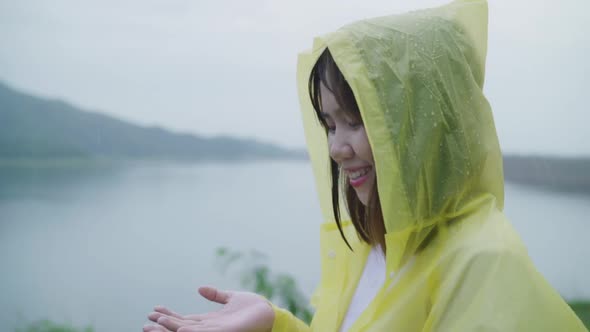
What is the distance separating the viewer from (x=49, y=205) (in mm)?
2852

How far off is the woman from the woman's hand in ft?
0.09

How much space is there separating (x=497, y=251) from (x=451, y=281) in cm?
8

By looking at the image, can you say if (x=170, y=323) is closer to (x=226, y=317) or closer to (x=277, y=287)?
(x=226, y=317)

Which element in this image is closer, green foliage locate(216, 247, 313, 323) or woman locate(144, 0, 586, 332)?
woman locate(144, 0, 586, 332)

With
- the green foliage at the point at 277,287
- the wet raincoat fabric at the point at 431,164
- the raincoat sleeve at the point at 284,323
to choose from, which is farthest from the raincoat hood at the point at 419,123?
the green foliage at the point at 277,287

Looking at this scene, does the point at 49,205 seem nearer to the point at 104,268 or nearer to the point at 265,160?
the point at 104,268

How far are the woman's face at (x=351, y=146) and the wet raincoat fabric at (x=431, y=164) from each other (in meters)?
0.04

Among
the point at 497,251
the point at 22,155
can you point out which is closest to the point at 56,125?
the point at 22,155

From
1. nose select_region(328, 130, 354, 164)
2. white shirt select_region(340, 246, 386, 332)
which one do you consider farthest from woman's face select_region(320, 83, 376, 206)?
white shirt select_region(340, 246, 386, 332)

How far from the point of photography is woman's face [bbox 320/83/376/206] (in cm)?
106

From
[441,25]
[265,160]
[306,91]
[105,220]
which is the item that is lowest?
[105,220]

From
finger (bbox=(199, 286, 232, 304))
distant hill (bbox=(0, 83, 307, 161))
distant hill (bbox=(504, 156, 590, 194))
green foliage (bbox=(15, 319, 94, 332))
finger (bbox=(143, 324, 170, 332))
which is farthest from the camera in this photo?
distant hill (bbox=(504, 156, 590, 194))

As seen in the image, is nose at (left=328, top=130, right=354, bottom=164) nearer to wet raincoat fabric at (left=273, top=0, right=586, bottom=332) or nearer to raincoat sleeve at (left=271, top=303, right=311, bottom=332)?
wet raincoat fabric at (left=273, top=0, right=586, bottom=332)

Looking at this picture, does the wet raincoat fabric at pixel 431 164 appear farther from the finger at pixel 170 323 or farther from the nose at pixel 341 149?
the finger at pixel 170 323
